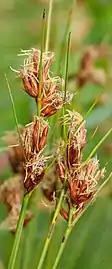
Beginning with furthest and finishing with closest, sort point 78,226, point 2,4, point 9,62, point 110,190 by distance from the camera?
point 2,4 → point 9,62 → point 78,226 → point 110,190

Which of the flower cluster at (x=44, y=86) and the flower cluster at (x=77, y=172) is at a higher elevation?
the flower cluster at (x=44, y=86)

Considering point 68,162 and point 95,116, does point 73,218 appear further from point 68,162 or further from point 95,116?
point 95,116

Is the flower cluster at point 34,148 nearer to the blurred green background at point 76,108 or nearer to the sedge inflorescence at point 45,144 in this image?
the sedge inflorescence at point 45,144

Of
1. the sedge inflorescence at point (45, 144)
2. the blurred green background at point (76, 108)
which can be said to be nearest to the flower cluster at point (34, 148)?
the sedge inflorescence at point (45, 144)

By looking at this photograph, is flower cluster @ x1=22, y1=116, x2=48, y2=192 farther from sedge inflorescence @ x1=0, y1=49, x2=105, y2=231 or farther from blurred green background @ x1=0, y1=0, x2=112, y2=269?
blurred green background @ x1=0, y1=0, x2=112, y2=269

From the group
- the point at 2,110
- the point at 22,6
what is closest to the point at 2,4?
the point at 22,6

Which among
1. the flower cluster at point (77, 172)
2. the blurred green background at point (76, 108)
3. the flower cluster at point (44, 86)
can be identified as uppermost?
the flower cluster at point (44, 86)

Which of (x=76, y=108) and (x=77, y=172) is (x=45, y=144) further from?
(x=76, y=108)

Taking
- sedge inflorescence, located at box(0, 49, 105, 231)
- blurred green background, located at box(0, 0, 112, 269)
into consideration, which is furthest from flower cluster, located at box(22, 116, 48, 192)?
blurred green background, located at box(0, 0, 112, 269)

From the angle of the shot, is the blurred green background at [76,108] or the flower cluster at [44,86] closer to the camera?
the flower cluster at [44,86]
